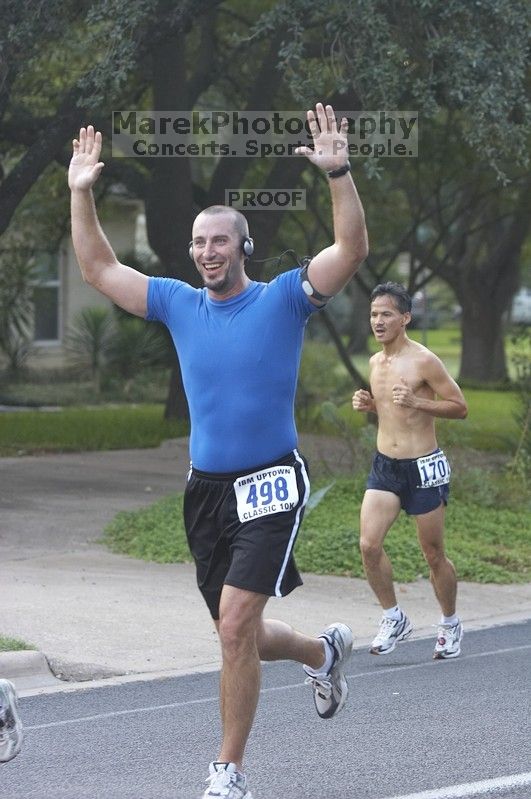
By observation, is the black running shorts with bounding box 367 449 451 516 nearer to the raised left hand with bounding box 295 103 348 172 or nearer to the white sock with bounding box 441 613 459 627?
the white sock with bounding box 441 613 459 627

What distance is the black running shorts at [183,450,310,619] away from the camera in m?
5.43

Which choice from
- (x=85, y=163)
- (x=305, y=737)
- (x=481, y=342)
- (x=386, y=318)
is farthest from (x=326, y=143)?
(x=481, y=342)

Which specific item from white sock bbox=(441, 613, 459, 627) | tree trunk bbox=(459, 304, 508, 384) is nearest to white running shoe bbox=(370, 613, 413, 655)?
white sock bbox=(441, 613, 459, 627)

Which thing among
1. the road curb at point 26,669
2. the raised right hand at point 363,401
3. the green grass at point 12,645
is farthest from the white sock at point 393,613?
the green grass at point 12,645

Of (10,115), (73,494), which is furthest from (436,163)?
(73,494)

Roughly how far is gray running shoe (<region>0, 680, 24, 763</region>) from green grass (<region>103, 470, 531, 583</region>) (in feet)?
17.9

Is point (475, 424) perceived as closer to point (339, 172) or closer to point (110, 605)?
point (110, 605)

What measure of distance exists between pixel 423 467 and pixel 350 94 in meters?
9.37

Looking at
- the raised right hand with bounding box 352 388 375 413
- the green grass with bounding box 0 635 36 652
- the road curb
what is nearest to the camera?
the road curb

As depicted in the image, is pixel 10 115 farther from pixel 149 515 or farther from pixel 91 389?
pixel 91 389

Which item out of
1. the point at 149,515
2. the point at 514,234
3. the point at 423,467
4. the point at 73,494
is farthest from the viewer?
the point at 514,234

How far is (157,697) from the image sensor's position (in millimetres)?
7477

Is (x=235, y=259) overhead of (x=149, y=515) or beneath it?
overhead

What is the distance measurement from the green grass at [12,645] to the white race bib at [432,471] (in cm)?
236
